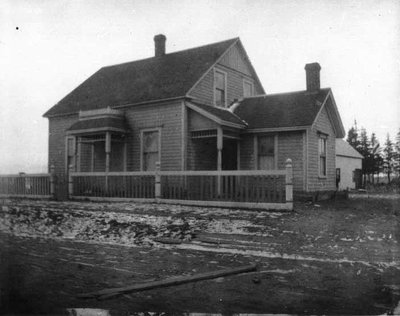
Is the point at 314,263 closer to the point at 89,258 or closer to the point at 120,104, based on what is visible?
the point at 89,258

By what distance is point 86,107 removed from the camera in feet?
66.9

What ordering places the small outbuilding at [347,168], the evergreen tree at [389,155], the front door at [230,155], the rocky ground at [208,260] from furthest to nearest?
the evergreen tree at [389,155], the small outbuilding at [347,168], the front door at [230,155], the rocky ground at [208,260]

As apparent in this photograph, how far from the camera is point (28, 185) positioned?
18.4 meters

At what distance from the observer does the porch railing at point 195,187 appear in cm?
1233

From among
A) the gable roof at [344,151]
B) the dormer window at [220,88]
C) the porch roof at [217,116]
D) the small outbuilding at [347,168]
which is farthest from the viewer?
the gable roof at [344,151]

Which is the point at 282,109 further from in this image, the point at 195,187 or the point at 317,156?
the point at 195,187

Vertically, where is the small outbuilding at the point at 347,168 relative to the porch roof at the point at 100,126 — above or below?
below

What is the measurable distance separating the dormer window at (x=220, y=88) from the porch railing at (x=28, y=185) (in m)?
8.03

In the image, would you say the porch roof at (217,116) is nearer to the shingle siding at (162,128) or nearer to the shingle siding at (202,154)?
the shingle siding at (162,128)

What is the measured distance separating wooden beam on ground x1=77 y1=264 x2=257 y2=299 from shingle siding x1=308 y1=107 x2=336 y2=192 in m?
11.8

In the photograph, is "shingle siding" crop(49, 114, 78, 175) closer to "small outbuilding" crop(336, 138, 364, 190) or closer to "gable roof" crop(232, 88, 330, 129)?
"gable roof" crop(232, 88, 330, 129)

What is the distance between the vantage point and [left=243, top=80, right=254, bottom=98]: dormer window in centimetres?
2105

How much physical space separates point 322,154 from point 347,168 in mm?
21937

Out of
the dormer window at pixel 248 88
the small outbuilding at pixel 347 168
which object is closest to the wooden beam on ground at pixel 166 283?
the dormer window at pixel 248 88
